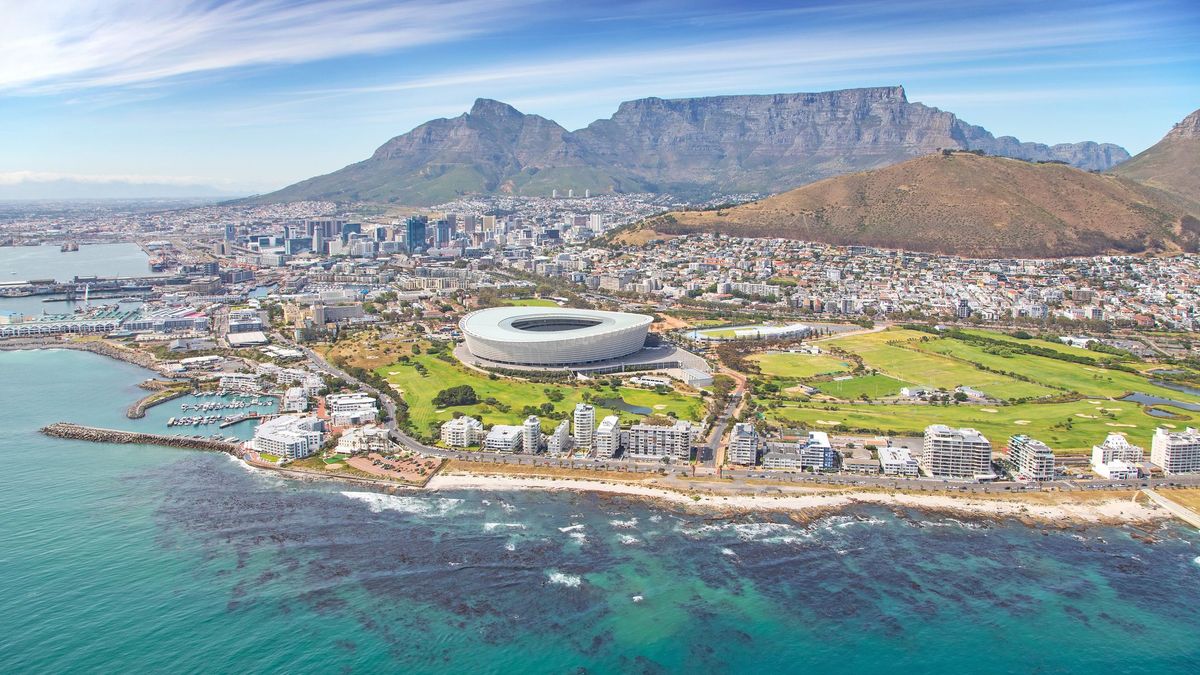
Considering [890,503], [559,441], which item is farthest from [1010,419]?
[559,441]

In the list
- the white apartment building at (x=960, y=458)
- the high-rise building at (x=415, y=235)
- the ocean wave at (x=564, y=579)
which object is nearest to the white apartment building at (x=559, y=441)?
the ocean wave at (x=564, y=579)

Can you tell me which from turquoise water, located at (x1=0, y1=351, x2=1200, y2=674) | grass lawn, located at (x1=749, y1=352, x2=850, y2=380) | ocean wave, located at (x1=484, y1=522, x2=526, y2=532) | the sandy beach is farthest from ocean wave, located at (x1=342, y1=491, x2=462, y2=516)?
grass lawn, located at (x1=749, y1=352, x2=850, y2=380)

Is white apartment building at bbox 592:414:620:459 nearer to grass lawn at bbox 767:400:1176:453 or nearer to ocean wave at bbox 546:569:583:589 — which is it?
grass lawn at bbox 767:400:1176:453

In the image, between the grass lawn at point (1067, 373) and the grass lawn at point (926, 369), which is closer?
the grass lawn at point (1067, 373)

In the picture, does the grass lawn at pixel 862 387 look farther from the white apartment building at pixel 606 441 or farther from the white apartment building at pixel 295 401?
the white apartment building at pixel 295 401

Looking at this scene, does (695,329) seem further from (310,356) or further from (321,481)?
(321,481)

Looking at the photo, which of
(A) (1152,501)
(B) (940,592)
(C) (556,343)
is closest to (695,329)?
(C) (556,343)
